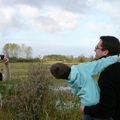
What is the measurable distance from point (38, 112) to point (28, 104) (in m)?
0.27

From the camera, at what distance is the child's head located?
159 inches

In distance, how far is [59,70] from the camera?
4051 millimetres

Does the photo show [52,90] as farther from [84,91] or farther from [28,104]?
[84,91]

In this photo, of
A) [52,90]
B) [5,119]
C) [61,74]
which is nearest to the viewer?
[61,74]

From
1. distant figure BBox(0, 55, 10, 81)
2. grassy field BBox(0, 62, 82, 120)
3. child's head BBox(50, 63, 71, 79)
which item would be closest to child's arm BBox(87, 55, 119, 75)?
child's head BBox(50, 63, 71, 79)

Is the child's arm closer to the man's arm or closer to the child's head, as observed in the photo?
the man's arm

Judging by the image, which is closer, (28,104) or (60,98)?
(28,104)

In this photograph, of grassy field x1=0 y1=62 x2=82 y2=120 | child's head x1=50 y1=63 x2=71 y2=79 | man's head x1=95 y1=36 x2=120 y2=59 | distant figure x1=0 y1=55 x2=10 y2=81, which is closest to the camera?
child's head x1=50 y1=63 x2=71 y2=79

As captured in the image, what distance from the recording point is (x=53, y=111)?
368 inches

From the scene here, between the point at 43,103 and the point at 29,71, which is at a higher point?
the point at 29,71

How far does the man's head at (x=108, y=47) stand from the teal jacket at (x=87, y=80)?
12 cm

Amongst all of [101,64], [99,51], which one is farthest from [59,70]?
[99,51]

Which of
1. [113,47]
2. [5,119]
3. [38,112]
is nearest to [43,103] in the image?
[38,112]

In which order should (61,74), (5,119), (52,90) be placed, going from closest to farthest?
(61,74)
(5,119)
(52,90)
